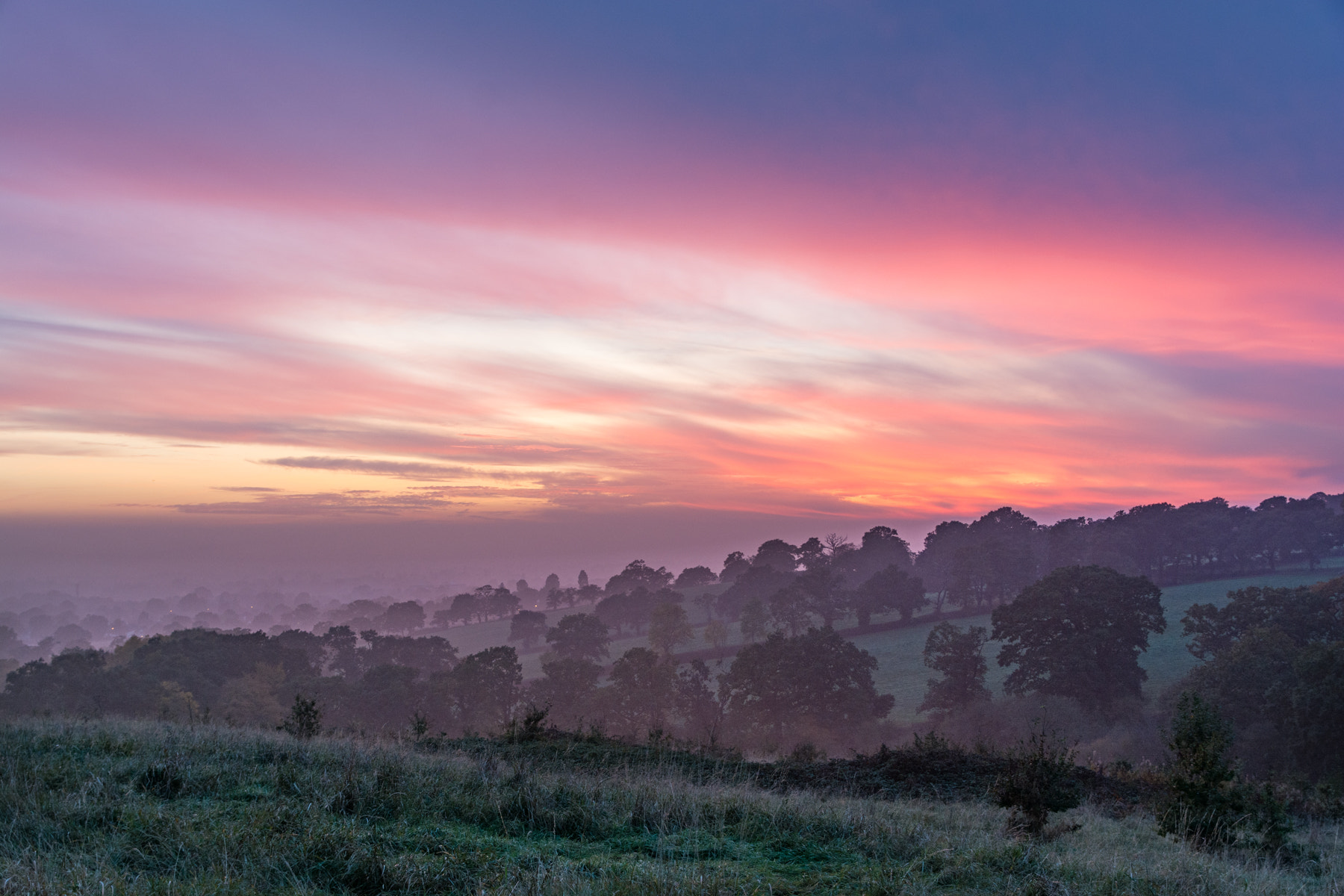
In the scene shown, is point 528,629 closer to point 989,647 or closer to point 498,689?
point 498,689

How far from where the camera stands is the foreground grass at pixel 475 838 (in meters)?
6.31

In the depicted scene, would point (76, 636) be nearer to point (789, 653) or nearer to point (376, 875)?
point (789, 653)

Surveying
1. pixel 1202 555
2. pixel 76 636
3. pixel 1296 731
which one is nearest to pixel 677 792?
pixel 1296 731

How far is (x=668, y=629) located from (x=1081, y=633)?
50.1 m

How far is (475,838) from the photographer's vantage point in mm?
7934

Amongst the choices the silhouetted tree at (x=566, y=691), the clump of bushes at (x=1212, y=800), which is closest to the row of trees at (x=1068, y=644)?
the silhouetted tree at (x=566, y=691)

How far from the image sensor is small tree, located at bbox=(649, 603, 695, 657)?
9412cm

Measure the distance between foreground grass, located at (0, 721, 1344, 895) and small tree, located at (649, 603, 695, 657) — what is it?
83875 mm

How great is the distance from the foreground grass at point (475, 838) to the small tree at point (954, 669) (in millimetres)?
53509

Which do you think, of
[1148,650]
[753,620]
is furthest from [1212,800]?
[753,620]

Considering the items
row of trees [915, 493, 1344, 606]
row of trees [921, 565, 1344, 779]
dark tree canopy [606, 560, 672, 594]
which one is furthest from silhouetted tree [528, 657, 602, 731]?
dark tree canopy [606, 560, 672, 594]

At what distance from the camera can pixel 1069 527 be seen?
112 m

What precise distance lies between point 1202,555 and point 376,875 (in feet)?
405

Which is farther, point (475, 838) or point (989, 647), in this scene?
point (989, 647)
